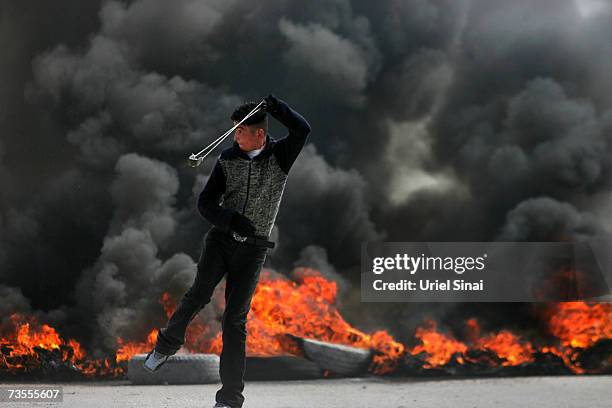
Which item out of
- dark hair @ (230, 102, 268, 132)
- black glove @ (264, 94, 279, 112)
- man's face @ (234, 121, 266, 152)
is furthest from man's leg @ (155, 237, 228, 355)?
black glove @ (264, 94, 279, 112)

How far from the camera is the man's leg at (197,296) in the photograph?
4.27m

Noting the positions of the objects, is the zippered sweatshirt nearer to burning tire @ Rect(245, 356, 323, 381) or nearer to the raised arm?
the raised arm

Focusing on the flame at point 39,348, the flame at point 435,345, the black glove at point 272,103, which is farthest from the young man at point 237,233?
the flame at point 435,345

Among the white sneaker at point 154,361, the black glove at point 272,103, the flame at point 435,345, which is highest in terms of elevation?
the black glove at point 272,103

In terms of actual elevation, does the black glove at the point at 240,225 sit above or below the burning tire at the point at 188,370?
above

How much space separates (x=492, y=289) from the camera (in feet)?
33.0

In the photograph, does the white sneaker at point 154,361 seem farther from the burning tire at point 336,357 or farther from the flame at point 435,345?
the flame at point 435,345

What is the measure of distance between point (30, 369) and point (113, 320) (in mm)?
1293

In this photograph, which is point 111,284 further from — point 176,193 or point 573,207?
point 573,207

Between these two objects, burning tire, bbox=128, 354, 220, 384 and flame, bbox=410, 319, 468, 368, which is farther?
flame, bbox=410, 319, 468, 368

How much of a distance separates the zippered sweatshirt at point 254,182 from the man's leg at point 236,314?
184 millimetres

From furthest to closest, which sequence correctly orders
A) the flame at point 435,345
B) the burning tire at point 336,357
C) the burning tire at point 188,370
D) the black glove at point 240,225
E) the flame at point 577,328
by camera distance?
the flame at point 435,345
the flame at point 577,328
the burning tire at point 336,357
the burning tire at point 188,370
the black glove at point 240,225

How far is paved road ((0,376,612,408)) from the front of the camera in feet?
23.4

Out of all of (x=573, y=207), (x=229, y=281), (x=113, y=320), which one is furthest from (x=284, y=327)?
(x=229, y=281)
